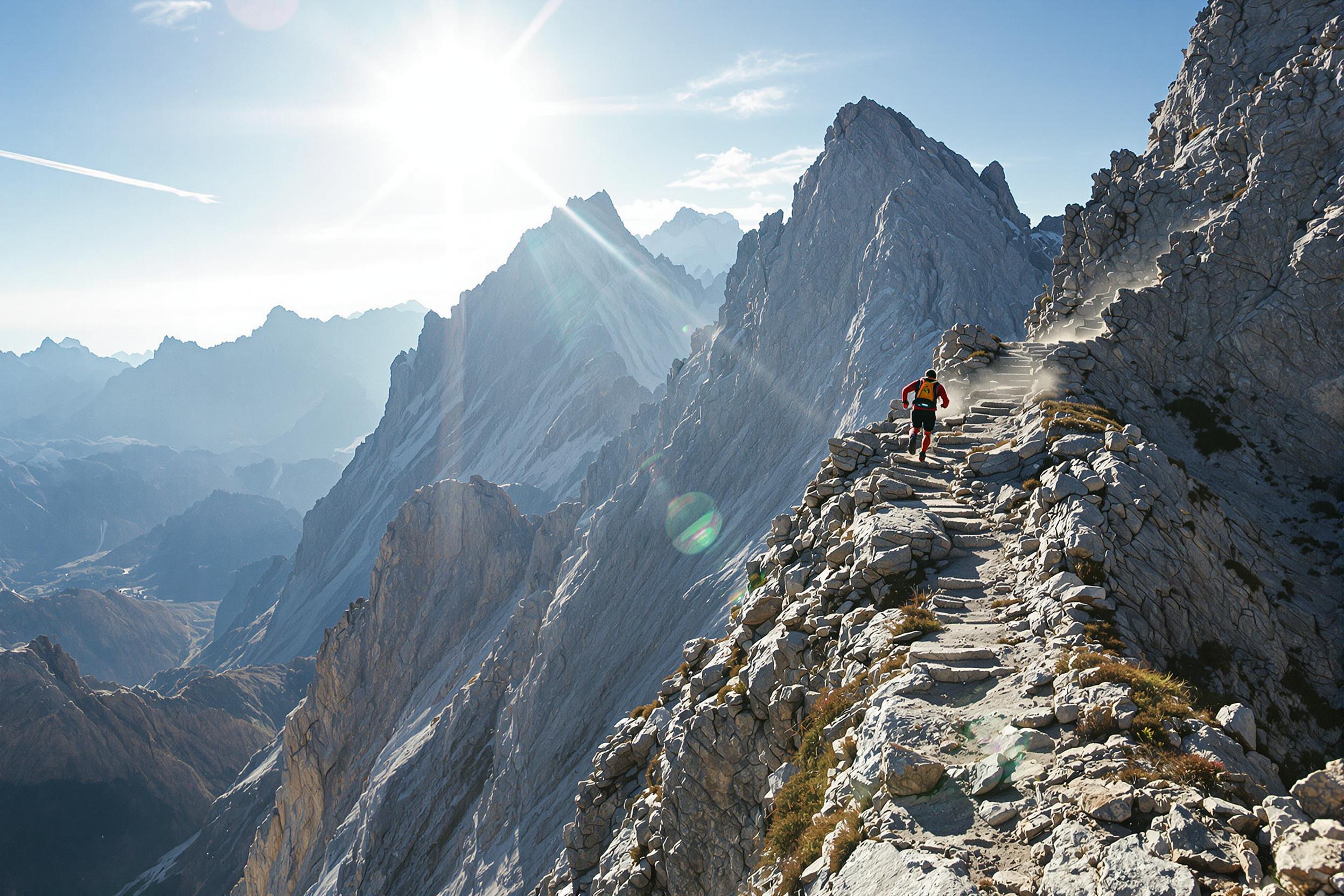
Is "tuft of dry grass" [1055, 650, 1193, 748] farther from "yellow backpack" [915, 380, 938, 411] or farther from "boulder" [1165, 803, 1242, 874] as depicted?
"yellow backpack" [915, 380, 938, 411]

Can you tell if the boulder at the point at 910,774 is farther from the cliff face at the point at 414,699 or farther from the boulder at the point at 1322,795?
the cliff face at the point at 414,699

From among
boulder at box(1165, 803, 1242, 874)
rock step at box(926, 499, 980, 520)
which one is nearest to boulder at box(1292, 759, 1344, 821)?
boulder at box(1165, 803, 1242, 874)

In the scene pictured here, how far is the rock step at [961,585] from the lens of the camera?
13969 mm

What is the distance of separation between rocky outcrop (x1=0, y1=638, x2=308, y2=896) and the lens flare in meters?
147

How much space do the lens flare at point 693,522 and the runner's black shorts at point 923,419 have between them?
156ft

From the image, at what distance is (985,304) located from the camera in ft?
208

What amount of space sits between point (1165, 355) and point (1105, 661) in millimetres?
21465

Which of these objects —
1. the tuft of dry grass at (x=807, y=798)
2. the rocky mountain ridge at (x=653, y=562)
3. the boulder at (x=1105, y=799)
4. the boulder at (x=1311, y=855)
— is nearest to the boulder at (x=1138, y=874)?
the boulder at (x=1105, y=799)

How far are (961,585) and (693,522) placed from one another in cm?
5732

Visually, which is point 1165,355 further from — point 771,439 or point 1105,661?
point 771,439

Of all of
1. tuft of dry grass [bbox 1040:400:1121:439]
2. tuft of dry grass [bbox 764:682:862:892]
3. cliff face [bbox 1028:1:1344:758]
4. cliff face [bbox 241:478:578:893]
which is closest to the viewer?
tuft of dry grass [bbox 764:682:862:892]

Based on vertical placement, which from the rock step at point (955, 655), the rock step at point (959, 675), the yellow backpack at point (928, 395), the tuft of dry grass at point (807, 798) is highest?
the yellow backpack at point (928, 395)

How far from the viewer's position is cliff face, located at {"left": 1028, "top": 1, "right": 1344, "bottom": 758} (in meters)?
15.1

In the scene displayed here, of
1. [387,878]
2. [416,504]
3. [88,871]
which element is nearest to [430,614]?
[416,504]
